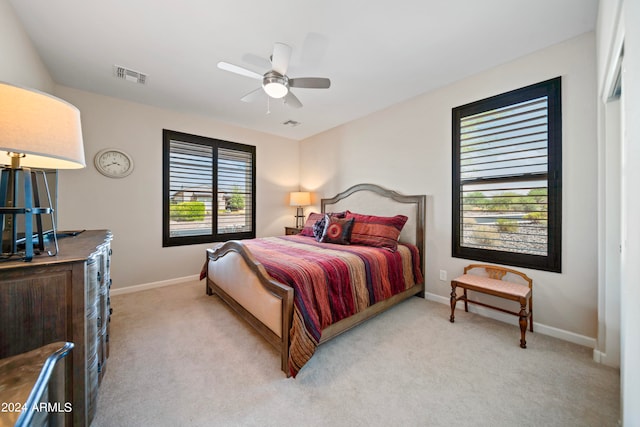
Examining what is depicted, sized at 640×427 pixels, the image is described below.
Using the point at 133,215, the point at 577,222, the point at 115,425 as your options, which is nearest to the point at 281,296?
the point at 115,425

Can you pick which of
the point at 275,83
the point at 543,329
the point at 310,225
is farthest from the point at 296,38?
the point at 543,329

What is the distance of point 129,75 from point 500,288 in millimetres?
4389

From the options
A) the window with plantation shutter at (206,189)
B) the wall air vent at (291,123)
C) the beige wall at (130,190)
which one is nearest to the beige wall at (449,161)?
the wall air vent at (291,123)

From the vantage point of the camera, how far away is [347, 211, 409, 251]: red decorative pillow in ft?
9.78

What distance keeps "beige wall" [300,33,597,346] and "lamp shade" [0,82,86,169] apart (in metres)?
3.28

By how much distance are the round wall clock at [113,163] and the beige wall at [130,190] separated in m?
0.06

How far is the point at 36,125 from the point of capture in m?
1.04

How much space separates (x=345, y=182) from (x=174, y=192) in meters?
2.76

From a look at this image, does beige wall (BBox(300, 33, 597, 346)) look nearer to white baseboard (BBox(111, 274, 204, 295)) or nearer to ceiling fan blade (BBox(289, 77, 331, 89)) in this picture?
ceiling fan blade (BBox(289, 77, 331, 89))

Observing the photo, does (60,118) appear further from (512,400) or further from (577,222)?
(577,222)

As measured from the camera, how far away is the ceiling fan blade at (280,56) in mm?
1943

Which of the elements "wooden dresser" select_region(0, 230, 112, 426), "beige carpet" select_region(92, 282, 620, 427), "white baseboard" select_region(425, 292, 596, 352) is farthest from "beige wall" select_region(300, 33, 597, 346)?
"wooden dresser" select_region(0, 230, 112, 426)

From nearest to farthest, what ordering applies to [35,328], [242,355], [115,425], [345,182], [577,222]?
[35,328], [115,425], [242,355], [577,222], [345,182]

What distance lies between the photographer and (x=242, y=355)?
6.54 feet
